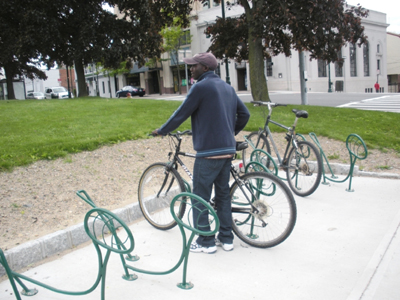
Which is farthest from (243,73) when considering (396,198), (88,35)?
(396,198)

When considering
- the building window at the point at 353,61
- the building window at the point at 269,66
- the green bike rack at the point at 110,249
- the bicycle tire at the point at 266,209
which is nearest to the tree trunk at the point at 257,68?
the bicycle tire at the point at 266,209

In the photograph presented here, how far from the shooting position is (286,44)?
55.1 feet

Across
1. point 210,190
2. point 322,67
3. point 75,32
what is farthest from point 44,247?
point 322,67

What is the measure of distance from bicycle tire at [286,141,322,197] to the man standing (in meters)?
2.15

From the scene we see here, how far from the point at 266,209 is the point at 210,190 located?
0.64 m

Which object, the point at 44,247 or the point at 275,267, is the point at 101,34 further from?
the point at 275,267

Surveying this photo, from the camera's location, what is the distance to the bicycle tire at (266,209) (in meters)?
4.00

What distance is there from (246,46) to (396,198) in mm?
12534

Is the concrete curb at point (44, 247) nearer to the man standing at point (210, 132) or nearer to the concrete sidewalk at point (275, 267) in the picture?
the concrete sidewalk at point (275, 267)

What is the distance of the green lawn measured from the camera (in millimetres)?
7121

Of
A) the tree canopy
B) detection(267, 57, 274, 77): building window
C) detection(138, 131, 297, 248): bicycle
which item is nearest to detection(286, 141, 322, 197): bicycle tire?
detection(138, 131, 297, 248): bicycle

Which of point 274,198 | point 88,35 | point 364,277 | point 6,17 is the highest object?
point 6,17

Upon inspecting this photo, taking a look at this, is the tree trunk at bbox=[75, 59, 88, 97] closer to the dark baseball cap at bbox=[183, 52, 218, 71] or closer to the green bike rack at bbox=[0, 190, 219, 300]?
the dark baseball cap at bbox=[183, 52, 218, 71]

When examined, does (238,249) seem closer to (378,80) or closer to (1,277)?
(1,277)
